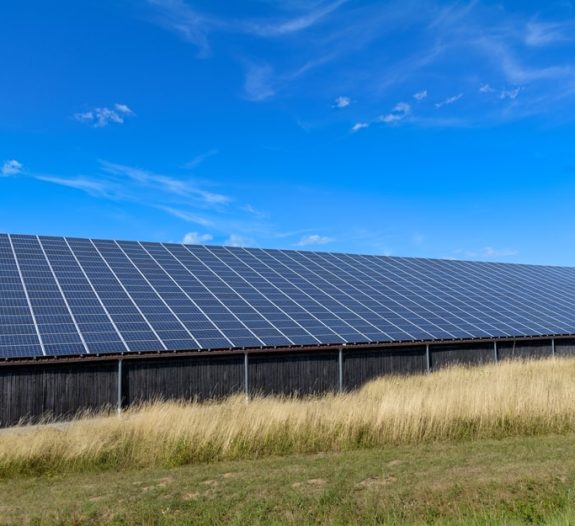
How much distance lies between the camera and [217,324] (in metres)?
22.2

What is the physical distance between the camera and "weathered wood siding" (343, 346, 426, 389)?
23641mm

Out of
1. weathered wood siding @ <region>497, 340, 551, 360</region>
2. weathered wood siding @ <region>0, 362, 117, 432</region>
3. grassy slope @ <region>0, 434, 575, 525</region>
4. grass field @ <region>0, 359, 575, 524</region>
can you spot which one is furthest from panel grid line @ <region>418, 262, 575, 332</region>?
weathered wood siding @ <region>0, 362, 117, 432</region>

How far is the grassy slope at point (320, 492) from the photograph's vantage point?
339 inches

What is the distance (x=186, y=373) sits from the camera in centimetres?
2036

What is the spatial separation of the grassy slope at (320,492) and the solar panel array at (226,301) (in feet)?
28.3

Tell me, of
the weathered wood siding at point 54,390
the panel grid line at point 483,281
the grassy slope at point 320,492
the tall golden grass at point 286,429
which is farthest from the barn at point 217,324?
the grassy slope at point 320,492

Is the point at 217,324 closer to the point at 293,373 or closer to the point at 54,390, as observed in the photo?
the point at 293,373

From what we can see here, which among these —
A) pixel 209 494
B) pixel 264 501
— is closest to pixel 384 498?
pixel 264 501

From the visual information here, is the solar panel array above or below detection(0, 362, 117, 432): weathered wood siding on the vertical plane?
above

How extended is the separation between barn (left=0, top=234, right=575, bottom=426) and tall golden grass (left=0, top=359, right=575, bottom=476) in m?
3.02

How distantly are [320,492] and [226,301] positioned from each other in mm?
15853

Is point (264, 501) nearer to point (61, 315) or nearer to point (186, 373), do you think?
point (186, 373)

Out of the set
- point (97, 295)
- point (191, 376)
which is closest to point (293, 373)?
point (191, 376)

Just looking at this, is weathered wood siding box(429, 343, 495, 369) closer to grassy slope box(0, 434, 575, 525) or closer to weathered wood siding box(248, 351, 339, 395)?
weathered wood siding box(248, 351, 339, 395)
